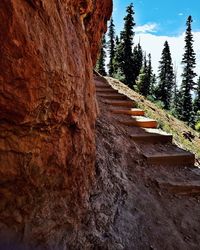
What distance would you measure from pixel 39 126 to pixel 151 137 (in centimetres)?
440

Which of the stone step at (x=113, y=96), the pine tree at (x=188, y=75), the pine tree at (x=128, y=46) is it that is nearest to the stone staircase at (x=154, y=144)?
the stone step at (x=113, y=96)

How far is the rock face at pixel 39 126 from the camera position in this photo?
110 inches

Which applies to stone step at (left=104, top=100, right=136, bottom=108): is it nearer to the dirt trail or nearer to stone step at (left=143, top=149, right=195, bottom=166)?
the dirt trail

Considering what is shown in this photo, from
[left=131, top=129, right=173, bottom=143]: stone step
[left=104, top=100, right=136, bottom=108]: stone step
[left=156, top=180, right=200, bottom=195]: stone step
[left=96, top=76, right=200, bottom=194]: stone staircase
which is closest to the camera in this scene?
[left=156, top=180, right=200, bottom=195]: stone step

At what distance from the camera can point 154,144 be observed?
7.12 m

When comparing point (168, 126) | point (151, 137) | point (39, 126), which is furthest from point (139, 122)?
point (39, 126)

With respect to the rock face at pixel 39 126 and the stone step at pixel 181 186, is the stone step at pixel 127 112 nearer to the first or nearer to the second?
the stone step at pixel 181 186

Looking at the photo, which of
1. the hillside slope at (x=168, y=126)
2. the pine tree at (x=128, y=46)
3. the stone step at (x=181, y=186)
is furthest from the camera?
the pine tree at (x=128, y=46)

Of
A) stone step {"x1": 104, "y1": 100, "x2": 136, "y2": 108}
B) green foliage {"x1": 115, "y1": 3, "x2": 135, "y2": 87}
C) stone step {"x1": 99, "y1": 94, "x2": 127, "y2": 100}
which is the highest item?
green foliage {"x1": 115, "y1": 3, "x2": 135, "y2": 87}

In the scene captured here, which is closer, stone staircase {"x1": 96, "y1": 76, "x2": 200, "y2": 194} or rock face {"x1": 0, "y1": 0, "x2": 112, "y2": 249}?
rock face {"x1": 0, "y1": 0, "x2": 112, "y2": 249}

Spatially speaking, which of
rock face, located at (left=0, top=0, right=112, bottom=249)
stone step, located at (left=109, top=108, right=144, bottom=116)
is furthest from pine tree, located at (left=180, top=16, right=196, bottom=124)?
rock face, located at (left=0, top=0, right=112, bottom=249)

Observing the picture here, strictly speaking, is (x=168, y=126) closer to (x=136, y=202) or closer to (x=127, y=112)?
(x=127, y=112)

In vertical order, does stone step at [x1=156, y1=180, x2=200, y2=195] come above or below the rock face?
below

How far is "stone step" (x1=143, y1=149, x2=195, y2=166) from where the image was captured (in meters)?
6.17
